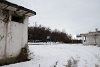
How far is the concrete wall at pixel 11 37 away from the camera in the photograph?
9547 millimetres

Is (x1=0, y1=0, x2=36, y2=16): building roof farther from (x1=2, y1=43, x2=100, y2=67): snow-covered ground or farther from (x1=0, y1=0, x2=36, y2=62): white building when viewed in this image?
(x1=2, y1=43, x2=100, y2=67): snow-covered ground

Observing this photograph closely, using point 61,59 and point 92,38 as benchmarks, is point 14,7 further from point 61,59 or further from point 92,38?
point 92,38

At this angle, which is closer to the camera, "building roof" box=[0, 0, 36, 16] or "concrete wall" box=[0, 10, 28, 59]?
"building roof" box=[0, 0, 36, 16]

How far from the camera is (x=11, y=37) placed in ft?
33.6

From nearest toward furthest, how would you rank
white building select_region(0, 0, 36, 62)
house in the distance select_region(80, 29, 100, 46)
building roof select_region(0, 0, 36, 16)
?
building roof select_region(0, 0, 36, 16) < white building select_region(0, 0, 36, 62) < house in the distance select_region(80, 29, 100, 46)

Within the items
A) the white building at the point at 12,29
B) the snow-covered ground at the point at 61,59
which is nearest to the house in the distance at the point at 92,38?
the snow-covered ground at the point at 61,59

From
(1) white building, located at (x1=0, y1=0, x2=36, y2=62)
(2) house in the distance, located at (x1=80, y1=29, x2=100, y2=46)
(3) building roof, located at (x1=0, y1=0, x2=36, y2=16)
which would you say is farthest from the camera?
(2) house in the distance, located at (x1=80, y1=29, x2=100, y2=46)

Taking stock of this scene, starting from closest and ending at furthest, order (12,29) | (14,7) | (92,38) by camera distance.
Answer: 1. (14,7)
2. (12,29)
3. (92,38)

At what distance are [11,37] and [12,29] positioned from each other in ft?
1.82

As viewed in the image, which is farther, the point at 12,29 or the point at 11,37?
the point at 12,29

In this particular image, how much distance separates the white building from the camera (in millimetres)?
9545

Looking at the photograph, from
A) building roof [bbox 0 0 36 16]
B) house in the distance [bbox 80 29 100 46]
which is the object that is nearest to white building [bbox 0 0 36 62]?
building roof [bbox 0 0 36 16]

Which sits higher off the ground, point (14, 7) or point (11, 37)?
point (14, 7)

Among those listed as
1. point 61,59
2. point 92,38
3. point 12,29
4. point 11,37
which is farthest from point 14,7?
point 92,38
